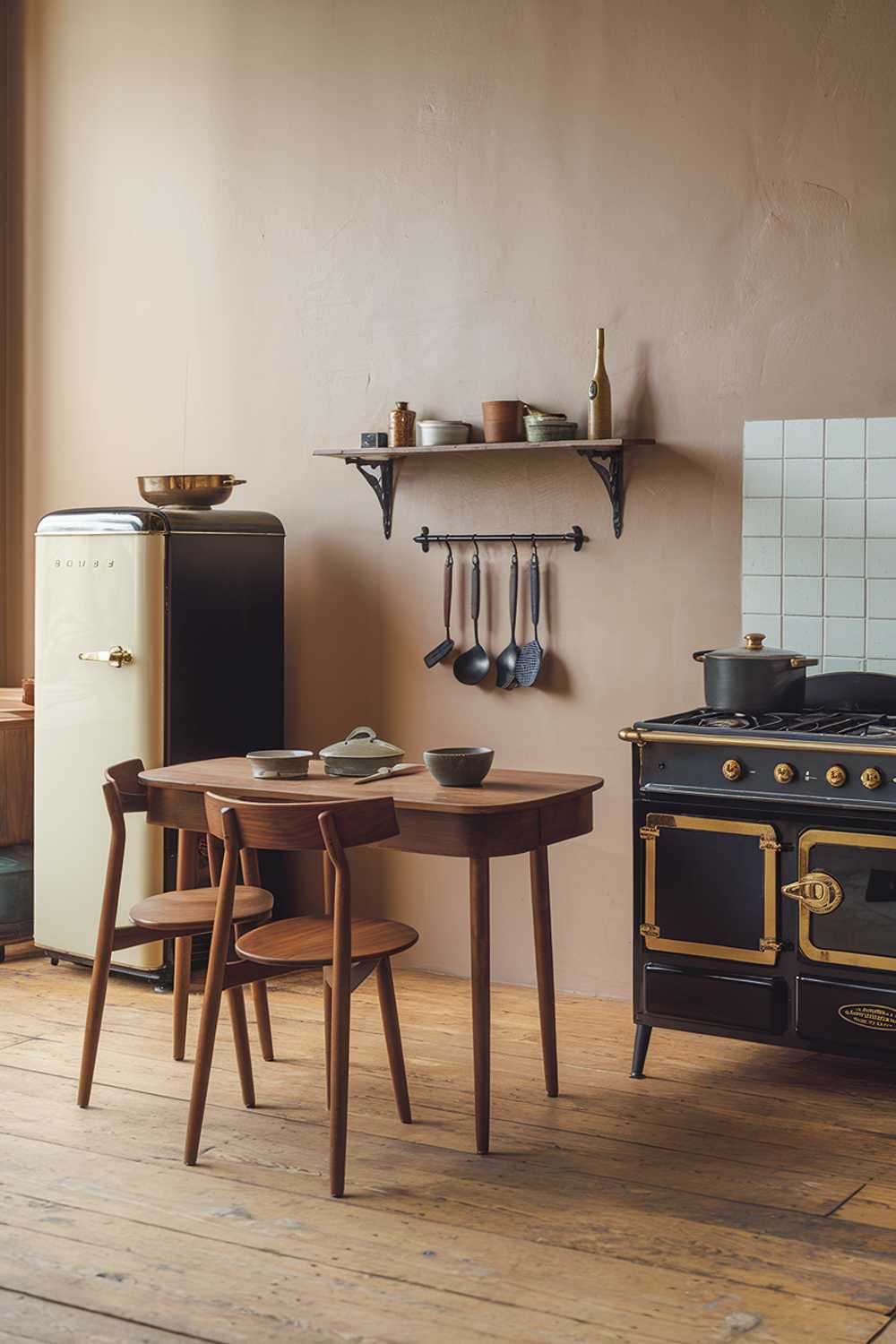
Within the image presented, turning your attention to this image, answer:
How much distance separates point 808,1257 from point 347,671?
2.49m

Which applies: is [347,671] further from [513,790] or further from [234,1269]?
[234,1269]

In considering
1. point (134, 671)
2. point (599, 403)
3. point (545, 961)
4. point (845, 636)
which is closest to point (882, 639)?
point (845, 636)

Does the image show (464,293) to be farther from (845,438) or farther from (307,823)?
(307,823)

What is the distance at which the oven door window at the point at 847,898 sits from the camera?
3.30 m

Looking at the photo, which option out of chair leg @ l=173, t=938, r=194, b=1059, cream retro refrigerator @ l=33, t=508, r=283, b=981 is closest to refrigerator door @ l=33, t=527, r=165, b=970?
cream retro refrigerator @ l=33, t=508, r=283, b=981

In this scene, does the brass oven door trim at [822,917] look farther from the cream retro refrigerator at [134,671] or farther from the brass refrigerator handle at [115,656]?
the brass refrigerator handle at [115,656]

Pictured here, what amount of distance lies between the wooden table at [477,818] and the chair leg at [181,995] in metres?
0.21

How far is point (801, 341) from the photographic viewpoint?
12.9 ft

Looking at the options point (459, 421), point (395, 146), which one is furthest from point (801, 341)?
point (395, 146)

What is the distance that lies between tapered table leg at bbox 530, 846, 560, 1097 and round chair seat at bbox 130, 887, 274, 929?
23.4 inches

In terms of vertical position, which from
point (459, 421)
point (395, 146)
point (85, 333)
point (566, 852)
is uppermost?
point (395, 146)

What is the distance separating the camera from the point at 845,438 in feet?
12.7

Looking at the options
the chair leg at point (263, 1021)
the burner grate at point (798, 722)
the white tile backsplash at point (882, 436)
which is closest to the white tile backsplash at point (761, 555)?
the white tile backsplash at point (882, 436)

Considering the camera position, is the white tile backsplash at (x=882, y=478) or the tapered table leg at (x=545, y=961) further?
→ the white tile backsplash at (x=882, y=478)
